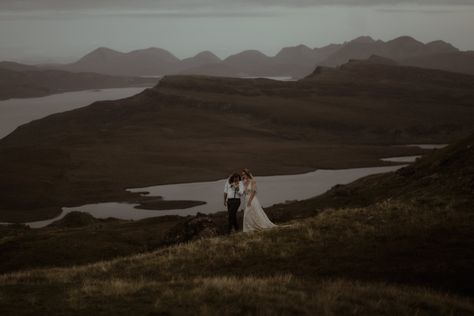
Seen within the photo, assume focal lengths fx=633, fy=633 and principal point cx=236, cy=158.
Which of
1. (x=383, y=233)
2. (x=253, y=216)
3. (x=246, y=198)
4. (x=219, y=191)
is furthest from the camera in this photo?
(x=219, y=191)

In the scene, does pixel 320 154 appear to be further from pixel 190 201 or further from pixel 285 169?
pixel 190 201

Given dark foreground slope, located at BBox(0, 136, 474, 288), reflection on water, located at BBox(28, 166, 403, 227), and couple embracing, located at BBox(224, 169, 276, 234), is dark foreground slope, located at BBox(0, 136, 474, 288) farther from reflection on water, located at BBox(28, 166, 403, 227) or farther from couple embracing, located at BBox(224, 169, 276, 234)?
reflection on water, located at BBox(28, 166, 403, 227)

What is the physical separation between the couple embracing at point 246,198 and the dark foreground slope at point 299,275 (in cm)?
160

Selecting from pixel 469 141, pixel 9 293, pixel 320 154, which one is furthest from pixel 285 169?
pixel 9 293

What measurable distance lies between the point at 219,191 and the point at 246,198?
307ft

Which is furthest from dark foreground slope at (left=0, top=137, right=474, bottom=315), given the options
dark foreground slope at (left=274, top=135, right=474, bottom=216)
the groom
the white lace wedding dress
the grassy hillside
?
dark foreground slope at (left=274, top=135, right=474, bottom=216)

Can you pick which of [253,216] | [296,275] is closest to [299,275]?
[296,275]

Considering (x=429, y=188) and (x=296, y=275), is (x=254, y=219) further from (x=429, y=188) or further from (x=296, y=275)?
(x=429, y=188)

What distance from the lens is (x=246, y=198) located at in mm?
33375

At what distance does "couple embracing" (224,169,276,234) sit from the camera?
32.6 m

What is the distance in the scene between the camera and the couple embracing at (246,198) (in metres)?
32.6

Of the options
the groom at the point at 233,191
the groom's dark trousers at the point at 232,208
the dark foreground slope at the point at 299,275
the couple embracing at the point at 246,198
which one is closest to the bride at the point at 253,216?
the couple embracing at the point at 246,198

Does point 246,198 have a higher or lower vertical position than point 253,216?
higher

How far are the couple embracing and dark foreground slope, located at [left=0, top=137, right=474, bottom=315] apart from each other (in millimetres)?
1602
